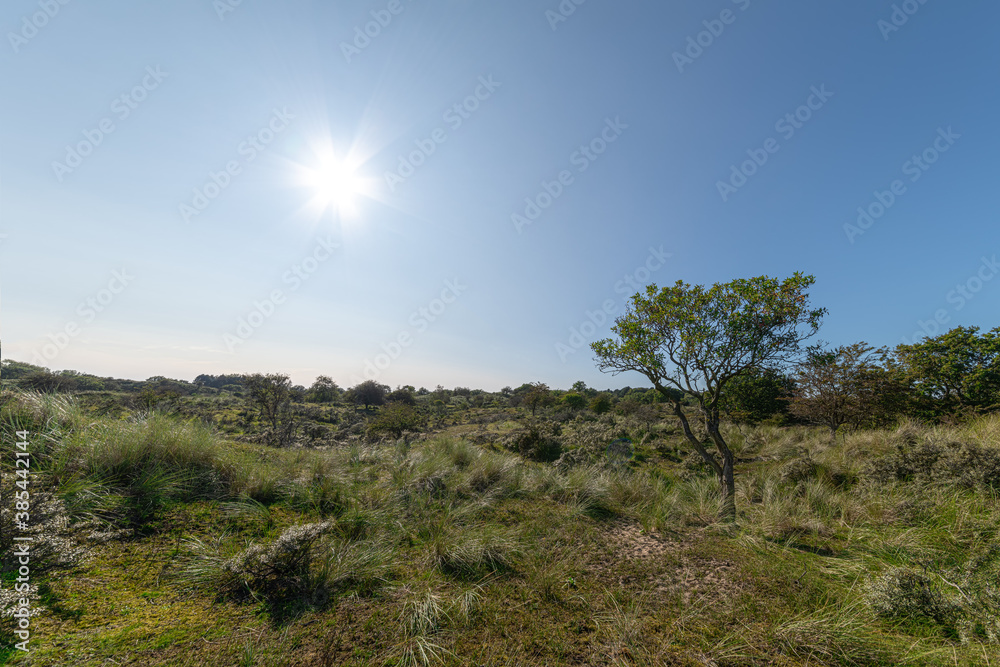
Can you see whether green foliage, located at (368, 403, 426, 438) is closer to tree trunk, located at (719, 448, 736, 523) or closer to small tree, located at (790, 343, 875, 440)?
tree trunk, located at (719, 448, 736, 523)

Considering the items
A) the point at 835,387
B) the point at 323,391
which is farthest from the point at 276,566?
the point at 323,391

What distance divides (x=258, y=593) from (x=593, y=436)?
14.0m

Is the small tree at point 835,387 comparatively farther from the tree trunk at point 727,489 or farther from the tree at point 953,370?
the tree trunk at point 727,489

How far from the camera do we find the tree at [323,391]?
3838 centimetres

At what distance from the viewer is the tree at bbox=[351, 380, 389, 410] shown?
127 ft

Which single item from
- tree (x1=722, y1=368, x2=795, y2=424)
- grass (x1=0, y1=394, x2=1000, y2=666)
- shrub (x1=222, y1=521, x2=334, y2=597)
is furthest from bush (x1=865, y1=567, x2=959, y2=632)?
tree (x1=722, y1=368, x2=795, y2=424)

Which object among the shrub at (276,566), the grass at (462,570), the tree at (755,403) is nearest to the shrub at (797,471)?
the grass at (462,570)

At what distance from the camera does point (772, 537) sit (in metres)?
4.91

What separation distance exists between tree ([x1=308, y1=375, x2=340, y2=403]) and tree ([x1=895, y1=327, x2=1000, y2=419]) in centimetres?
4679

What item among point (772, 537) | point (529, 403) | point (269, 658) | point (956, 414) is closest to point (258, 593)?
point (269, 658)

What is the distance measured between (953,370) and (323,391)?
162 feet

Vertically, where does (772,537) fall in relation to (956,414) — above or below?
below

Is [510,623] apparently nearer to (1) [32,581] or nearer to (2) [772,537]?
(1) [32,581]

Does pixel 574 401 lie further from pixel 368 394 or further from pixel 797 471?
pixel 797 471
